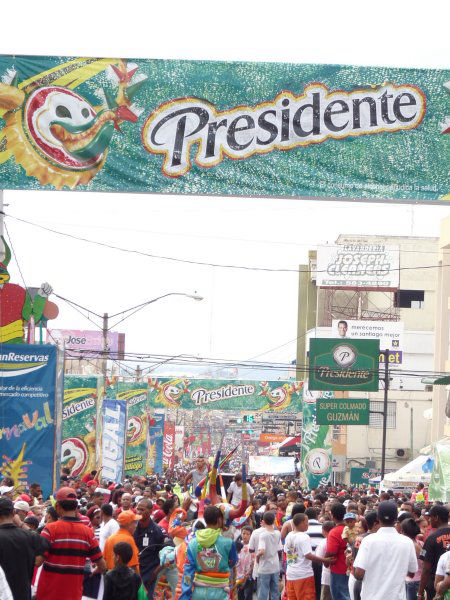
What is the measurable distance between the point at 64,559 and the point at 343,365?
28711mm

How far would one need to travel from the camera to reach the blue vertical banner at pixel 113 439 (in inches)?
1222

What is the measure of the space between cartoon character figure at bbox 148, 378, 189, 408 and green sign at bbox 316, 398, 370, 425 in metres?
15.1

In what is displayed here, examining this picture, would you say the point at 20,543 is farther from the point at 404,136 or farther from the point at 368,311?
the point at 368,311

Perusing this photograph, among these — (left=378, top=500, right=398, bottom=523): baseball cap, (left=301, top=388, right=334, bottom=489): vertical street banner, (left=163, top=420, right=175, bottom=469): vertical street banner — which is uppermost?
(left=378, top=500, right=398, bottom=523): baseball cap

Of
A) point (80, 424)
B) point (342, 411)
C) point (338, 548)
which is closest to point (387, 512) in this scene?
point (338, 548)

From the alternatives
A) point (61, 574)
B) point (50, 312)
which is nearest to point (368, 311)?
point (50, 312)

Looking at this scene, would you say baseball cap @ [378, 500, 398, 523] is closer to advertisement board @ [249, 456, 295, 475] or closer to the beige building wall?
the beige building wall

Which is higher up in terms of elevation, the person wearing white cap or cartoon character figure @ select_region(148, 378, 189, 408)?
the person wearing white cap

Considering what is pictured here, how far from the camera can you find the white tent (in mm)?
30802

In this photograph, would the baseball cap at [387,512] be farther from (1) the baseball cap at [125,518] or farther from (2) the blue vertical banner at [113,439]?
A: (2) the blue vertical banner at [113,439]

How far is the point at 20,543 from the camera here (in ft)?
28.3

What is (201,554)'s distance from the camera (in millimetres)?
9781

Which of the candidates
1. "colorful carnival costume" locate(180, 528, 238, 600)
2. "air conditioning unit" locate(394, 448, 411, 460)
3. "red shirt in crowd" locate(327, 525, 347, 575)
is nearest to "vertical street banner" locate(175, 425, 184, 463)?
"air conditioning unit" locate(394, 448, 411, 460)

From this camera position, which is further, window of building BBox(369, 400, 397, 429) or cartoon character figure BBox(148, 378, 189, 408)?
window of building BBox(369, 400, 397, 429)
